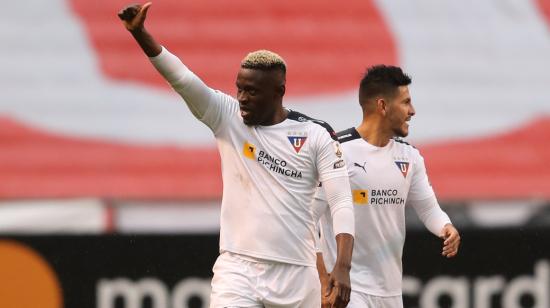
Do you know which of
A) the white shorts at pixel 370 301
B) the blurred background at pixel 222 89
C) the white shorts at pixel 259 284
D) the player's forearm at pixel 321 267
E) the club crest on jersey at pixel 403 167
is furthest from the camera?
the blurred background at pixel 222 89

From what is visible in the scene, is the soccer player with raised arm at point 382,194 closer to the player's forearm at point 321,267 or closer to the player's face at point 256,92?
the player's forearm at point 321,267

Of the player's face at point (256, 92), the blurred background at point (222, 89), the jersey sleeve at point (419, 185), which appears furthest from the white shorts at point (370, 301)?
the blurred background at point (222, 89)

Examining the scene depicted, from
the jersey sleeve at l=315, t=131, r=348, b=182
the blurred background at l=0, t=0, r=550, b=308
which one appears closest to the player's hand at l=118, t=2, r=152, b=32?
the jersey sleeve at l=315, t=131, r=348, b=182

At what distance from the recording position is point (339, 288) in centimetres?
533

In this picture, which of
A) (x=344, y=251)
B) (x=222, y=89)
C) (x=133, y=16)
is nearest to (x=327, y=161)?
(x=344, y=251)

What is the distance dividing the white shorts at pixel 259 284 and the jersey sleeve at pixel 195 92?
0.64 meters

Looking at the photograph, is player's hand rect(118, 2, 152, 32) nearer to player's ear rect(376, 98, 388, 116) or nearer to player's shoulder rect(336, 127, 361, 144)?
player's shoulder rect(336, 127, 361, 144)

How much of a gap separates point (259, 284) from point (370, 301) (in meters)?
1.01

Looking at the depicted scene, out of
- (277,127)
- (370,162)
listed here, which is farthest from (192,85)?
(370,162)

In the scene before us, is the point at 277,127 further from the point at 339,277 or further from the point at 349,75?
the point at 349,75

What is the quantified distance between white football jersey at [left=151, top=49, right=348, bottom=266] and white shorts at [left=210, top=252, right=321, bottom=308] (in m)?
0.04

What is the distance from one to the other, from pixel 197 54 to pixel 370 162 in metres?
3.89

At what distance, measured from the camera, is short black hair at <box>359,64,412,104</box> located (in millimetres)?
6527

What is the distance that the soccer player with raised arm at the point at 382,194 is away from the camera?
630 cm
